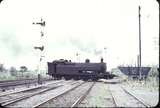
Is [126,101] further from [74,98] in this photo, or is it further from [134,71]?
[134,71]

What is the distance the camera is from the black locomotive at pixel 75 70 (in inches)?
1843

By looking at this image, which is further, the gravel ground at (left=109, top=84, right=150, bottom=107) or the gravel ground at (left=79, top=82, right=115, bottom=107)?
the gravel ground at (left=109, top=84, right=150, bottom=107)

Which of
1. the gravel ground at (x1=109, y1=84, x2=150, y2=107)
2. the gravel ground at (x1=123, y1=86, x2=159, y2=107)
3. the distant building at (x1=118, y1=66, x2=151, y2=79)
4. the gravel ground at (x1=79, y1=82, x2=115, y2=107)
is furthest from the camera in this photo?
the distant building at (x1=118, y1=66, x2=151, y2=79)

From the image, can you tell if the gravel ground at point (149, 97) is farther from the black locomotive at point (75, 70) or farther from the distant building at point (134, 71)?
the distant building at point (134, 71)

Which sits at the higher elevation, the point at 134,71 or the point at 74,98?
the point at 134,71

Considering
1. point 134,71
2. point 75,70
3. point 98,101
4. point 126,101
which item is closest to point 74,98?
point 98,101

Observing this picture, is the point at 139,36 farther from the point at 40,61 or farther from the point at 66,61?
the point at 66,61

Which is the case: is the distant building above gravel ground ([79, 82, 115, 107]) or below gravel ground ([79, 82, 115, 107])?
above

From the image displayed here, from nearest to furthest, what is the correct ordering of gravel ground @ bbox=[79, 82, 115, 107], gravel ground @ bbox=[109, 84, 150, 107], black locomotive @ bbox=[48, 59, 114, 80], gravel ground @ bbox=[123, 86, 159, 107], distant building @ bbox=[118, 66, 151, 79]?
gravel ground @ bbox=[79, 82, 115, 107] < gravel ground @ bbox=[109, 84, 150, 107] < gravel ground @ bbox=[123, 86, 159, 107] < black locomotive @ bbox=[48, 59, 114, 80] < distant building @ bbox=[118, 66, 151, 79]

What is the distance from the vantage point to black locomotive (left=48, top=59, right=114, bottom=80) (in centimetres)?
4681

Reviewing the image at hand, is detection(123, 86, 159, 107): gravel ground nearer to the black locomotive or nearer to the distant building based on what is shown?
the black locomotive

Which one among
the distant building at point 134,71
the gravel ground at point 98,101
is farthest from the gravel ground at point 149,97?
the distant building at point 134,71

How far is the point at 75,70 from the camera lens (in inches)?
1864

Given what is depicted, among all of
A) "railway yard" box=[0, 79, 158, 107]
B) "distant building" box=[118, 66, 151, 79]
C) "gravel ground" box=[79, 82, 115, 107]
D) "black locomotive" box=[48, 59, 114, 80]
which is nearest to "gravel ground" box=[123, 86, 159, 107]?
"railway yard" box=[0, 79, 158, 107]
